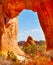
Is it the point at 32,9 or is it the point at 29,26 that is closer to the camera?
the point at 32,9

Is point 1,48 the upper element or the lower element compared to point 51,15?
lower

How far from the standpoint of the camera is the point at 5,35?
32.4ft

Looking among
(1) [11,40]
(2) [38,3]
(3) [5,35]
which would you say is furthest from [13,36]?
(2) [38,3]

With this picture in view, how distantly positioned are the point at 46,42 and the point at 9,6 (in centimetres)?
147

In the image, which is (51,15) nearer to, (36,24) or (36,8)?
(36,8)

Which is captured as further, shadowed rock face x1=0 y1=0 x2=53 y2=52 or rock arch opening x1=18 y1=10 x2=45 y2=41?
rock arch opening x1=18 y1=10 x2=45 y2=41

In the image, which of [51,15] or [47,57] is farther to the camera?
[51,15]

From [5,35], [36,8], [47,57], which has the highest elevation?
[36,8]

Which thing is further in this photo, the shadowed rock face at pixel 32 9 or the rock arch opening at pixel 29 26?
the rock arch opening at pixel 29 26

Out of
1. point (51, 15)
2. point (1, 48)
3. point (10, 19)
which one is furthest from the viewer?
point (10, 19)

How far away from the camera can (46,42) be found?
10.1 meters

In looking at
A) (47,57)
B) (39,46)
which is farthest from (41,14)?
(47,57)

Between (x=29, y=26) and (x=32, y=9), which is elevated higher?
(x=32, y=9)

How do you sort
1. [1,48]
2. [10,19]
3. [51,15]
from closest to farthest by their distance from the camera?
1. [1,48]
2. [51,15]
3. [10,19]
